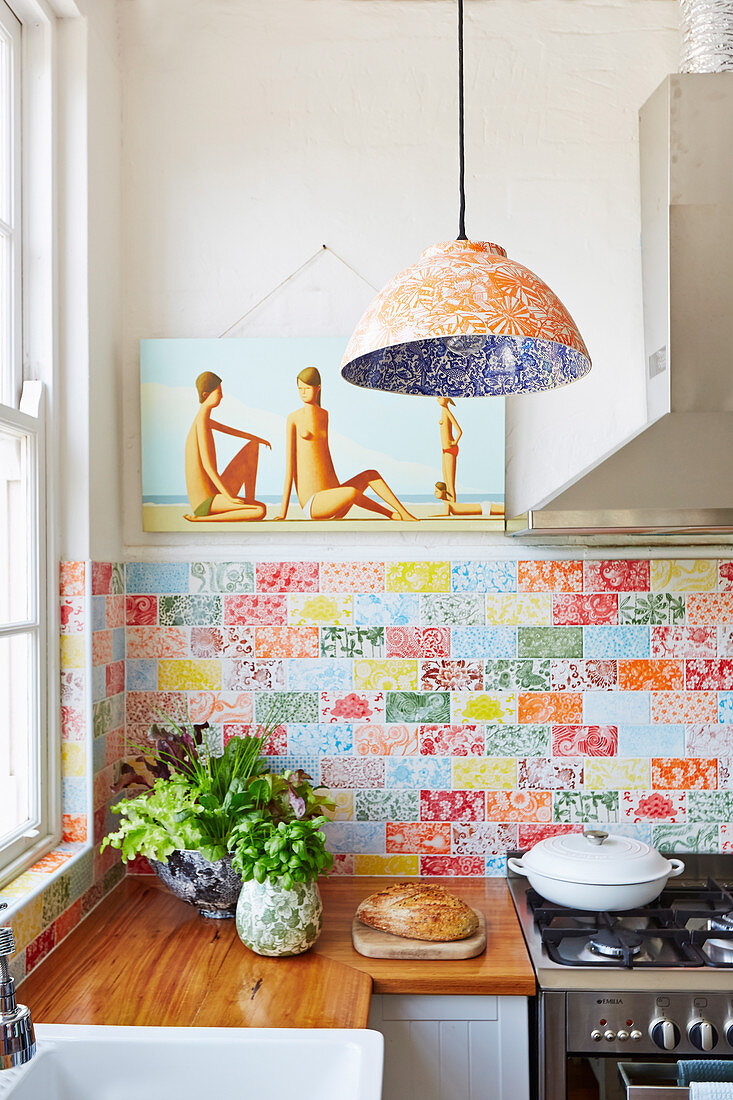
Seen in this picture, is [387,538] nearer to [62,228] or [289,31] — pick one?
[62,228]

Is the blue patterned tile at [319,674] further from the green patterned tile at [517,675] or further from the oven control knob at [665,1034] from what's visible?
the oven control knob at [665,1034]

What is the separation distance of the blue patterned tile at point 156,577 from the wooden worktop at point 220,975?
72cm

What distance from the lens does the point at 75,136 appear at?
1.95 metres

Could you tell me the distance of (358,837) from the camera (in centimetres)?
216

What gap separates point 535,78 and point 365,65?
42 centimetres

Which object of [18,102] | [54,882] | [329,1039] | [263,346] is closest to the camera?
→ [329,1039]

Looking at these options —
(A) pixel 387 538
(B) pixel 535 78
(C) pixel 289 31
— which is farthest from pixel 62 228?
(B) pixel 535 78

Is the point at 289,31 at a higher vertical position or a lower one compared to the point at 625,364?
higher

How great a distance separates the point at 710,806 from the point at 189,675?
127 cm

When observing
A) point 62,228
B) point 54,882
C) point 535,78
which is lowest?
point 54,882

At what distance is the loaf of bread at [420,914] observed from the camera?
5.71 ft

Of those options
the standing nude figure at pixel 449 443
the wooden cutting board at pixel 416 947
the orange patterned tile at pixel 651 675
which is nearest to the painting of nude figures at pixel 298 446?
the standing nude figure at pixel 449 443

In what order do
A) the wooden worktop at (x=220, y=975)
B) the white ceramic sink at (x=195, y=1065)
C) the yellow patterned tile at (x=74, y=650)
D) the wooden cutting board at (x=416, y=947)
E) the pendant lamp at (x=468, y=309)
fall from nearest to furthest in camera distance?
the pendant lamp at (x=468, y=309), the white ceramic sink at (x=195, y=1065), the wooden worktop at (x=220, y=975), the wooden cutting board at (x=416, y=947), the yellow patterned tile at (x=74, y=650)

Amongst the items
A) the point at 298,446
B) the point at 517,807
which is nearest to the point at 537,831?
the point at 517,807
